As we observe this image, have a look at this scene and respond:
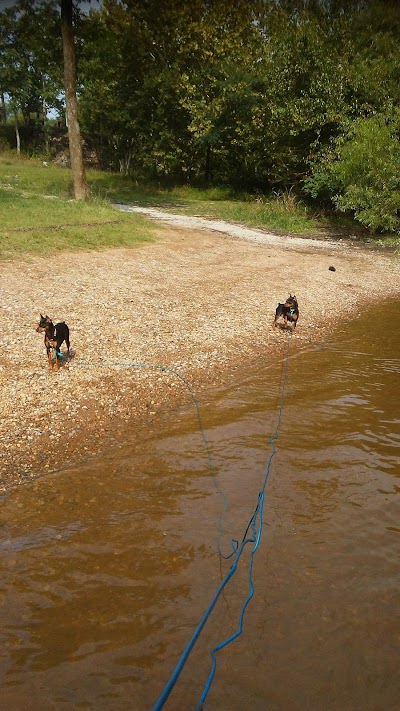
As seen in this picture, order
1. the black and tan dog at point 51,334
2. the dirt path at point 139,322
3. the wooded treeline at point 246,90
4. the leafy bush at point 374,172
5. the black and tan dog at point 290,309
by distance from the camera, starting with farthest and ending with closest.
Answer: the wooded treeline at point 246,90 → the leafy bush at point 374,172 → the black and tan dog at point 290,309 → the black and tan dog at point 51,334 → the dirt path at point 139,322

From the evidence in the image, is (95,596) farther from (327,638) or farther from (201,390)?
(201,390)

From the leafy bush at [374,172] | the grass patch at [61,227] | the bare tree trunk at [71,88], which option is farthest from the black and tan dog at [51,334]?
the bare tree trunk at [71,88]

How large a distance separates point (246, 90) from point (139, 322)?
85.6ft

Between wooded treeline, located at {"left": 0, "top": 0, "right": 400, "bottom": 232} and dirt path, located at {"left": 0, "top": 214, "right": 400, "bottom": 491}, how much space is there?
6.36m

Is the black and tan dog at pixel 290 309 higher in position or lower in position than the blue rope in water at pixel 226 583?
higher

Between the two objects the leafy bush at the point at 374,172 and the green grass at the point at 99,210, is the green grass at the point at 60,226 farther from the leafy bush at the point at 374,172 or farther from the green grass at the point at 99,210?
the leafy bush at the point at 374,172

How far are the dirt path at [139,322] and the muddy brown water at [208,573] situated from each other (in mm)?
811

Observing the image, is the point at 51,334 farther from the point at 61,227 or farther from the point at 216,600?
the point at 61,227

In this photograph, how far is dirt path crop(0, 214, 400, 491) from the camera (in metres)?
6.40

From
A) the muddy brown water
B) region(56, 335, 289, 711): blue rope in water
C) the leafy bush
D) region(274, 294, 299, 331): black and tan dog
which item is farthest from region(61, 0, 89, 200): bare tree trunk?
the muddy brown water

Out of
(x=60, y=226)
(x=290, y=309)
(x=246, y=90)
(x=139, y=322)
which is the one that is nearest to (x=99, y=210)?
(x=60, y=226)

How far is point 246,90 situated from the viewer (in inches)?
1188

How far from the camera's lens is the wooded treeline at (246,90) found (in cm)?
2098

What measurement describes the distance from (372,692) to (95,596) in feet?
6.67
